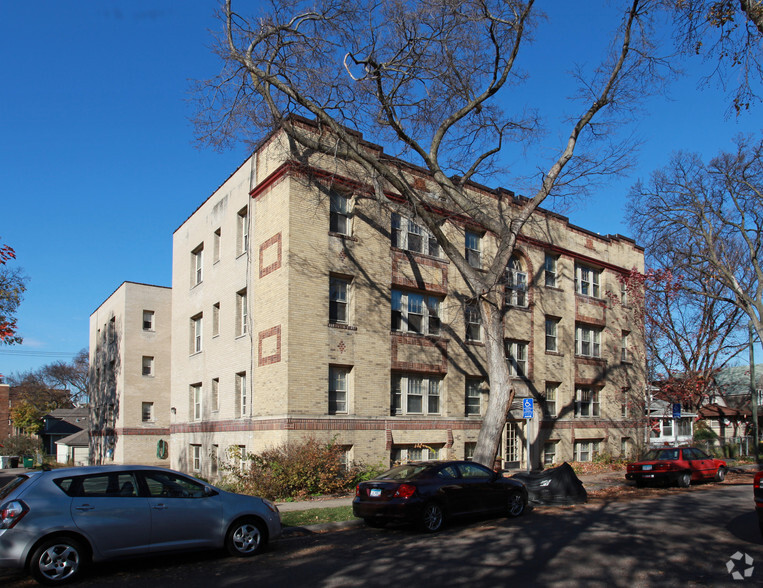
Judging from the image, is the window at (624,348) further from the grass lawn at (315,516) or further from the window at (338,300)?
the grass lawn at (315,516)

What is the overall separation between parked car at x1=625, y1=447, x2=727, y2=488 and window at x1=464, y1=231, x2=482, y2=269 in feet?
31.2

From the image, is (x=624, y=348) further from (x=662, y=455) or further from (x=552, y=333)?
(x=662, y=455)

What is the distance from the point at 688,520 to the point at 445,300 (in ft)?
43.0

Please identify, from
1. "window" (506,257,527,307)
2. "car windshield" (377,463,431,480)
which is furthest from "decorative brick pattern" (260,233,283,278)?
"window" (506,257,527,307)

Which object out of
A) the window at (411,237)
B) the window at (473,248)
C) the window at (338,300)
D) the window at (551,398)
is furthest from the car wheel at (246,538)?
the window at (551,398)

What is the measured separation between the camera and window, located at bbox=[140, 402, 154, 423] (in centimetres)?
3597

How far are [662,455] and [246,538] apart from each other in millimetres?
16860

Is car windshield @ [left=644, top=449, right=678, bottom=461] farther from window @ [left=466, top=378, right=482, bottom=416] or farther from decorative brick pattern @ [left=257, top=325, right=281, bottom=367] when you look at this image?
decorative brick pattern @ [left=257, top=325, right=281, bottom=367]

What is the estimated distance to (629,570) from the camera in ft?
30.0

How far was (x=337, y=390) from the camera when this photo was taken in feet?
71.4

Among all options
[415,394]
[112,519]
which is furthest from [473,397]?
[112,519]

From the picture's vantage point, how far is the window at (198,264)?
29800mm

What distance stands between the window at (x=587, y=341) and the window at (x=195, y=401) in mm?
17335

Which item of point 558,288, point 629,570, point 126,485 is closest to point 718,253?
point 558,288
